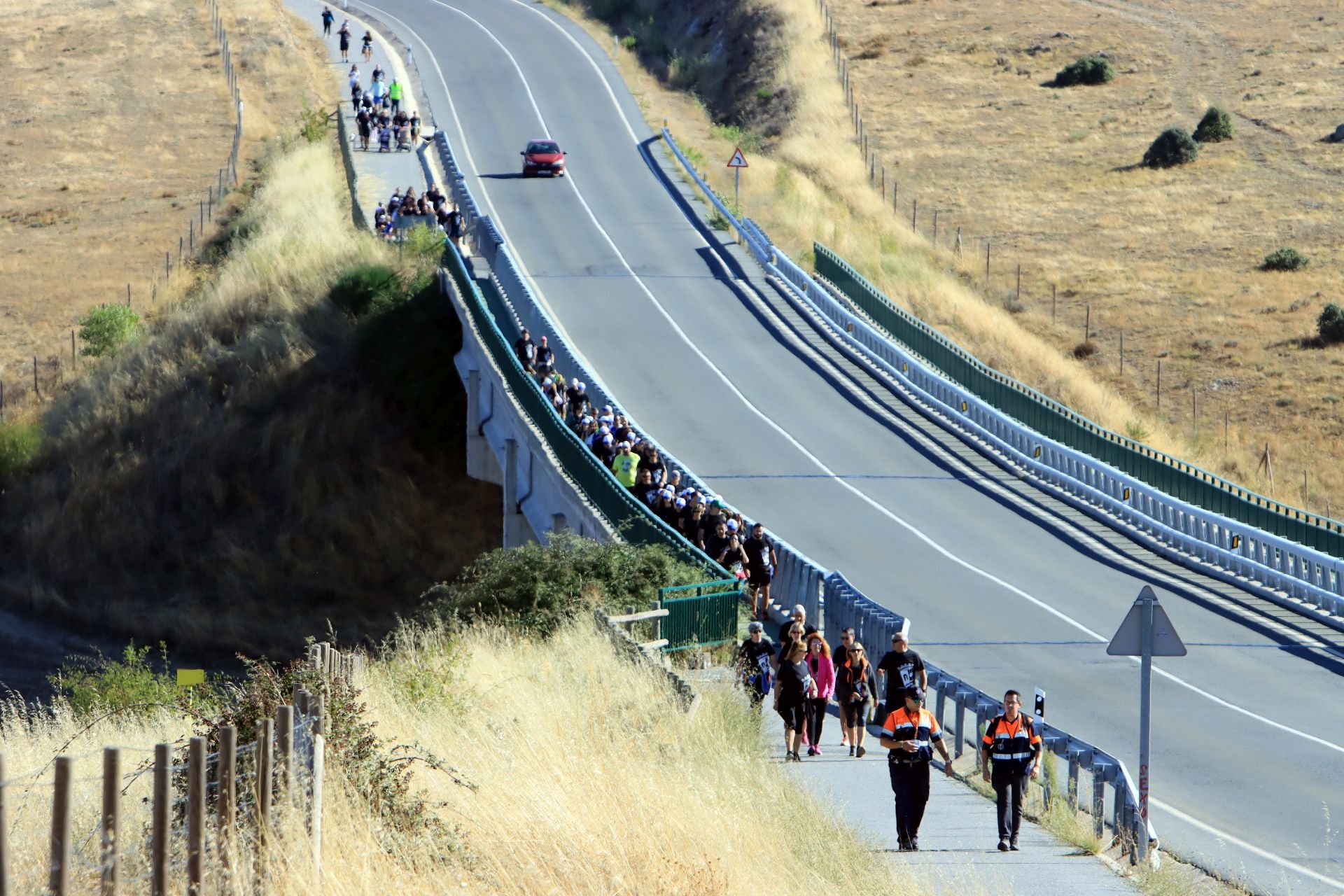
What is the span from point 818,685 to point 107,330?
35695mm

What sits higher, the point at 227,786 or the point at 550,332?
the point at 227,786

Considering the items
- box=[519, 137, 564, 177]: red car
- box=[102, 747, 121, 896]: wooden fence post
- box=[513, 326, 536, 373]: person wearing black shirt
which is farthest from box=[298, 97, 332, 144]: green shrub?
box=[102, 747, 121, 896]: wooden fence post

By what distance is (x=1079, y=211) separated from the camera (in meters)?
61.4

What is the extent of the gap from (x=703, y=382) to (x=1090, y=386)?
41.6 feet

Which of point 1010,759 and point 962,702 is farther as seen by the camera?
point 962,702

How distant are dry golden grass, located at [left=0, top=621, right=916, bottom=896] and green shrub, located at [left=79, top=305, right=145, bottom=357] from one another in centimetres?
3430

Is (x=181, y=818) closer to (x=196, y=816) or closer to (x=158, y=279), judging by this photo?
(x=196, y=816)

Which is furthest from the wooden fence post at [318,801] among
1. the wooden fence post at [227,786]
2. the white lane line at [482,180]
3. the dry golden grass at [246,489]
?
the dry golden grass at [246,489]


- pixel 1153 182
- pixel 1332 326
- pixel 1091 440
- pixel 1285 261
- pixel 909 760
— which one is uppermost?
pixel 909 760

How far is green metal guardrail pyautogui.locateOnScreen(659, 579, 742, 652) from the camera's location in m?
19.1

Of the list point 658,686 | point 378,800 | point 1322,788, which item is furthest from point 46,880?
point 1322,788

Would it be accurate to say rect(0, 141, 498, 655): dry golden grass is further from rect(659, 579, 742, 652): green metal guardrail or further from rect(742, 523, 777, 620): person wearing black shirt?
rect(659, 579, 742, 652): green metal guardrail

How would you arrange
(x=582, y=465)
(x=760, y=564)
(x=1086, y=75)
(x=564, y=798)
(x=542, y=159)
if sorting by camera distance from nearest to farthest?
(x=564, y=798) < (x=760, y=564) < (x=582, y=465) < (x=542, y=159) < (x=1086, y=75)

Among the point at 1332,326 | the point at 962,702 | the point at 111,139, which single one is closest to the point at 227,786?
the point at 962,702
